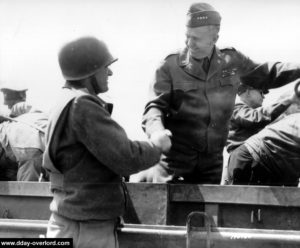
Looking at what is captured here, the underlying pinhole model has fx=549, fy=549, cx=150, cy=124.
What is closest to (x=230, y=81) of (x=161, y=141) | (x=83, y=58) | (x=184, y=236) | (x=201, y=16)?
(x=201, y=16)

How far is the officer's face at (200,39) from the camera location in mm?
3420

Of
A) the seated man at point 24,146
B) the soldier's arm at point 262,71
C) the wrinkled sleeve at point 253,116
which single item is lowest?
the seated man at point 24,146

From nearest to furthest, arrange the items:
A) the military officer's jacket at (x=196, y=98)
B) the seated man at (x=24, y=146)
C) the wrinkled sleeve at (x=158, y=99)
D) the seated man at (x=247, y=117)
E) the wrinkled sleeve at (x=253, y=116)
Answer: the wrinkled sleeve at (x=158, y=99) → the military officer's jacket at (x=196, y=98) → the wrinkled sleeve at (x=253, y=116) → the seated man at (x=24, y=146) → the seated man at (x=247, y=117)

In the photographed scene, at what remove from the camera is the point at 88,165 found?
2.55m

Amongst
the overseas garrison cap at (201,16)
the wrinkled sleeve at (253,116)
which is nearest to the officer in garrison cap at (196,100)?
the overseas garrison cap at (201,16)

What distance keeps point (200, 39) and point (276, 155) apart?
852 millimetres

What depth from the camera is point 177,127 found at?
342 cm

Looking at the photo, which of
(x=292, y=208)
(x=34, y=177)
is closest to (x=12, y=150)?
(x=34, y=177)

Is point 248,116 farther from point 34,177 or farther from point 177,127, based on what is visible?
point 34,177

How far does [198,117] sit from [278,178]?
61 cm

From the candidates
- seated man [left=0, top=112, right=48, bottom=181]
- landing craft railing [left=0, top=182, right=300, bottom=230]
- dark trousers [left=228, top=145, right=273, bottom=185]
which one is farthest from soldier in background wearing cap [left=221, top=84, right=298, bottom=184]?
landing craft railing [left=0, top=182, right=300, bottom=230]

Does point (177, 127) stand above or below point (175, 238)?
Result: above

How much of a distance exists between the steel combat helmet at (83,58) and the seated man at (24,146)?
6.24 ft

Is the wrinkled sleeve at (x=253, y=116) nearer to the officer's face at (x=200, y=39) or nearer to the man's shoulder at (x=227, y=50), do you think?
the man's shoulder at (x=227, y=50)
